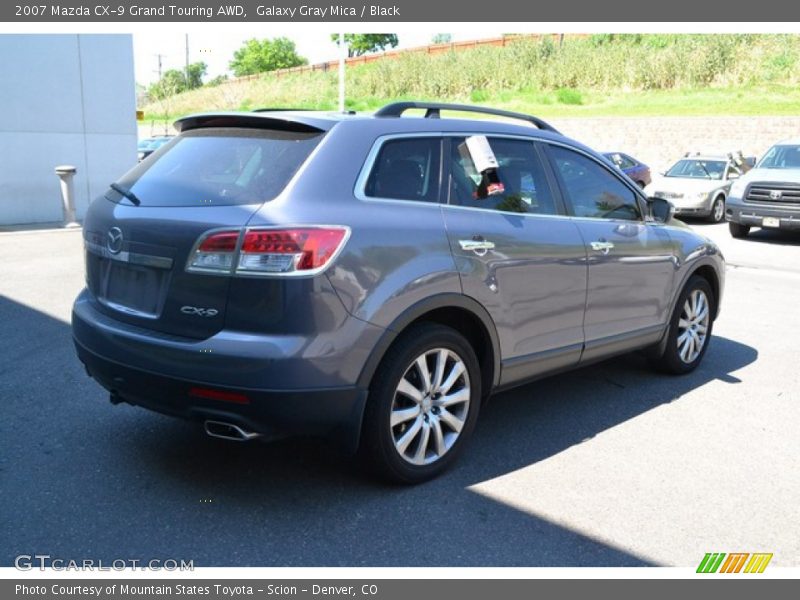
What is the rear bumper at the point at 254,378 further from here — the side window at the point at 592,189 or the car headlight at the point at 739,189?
the car headlight at the point at 739,189

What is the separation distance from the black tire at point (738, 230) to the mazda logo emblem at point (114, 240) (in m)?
13.7

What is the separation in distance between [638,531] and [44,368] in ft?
13.2

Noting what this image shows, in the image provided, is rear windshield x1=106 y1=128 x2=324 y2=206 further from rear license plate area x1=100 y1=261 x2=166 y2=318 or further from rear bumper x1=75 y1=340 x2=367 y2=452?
rear bumper x1=75 y1=340 x2=367 y2=452

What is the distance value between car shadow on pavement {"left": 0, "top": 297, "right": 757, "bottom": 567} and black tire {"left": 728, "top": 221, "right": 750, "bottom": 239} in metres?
11.1

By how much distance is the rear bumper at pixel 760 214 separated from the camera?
13.7 meters

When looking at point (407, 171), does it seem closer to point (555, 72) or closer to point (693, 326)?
point (693, 326)

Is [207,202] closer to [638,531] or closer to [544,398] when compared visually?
[638,531]

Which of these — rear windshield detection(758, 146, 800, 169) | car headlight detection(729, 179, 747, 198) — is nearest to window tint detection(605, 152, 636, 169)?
rear windshield detection(758, 146, 800, 169)

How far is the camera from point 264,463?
13.2 feet

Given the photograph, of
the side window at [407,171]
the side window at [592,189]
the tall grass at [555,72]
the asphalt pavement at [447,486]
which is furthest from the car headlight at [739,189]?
the tall grass at [555,72]

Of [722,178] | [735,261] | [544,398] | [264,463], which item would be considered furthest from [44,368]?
[722,178]

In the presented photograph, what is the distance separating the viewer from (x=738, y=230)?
49.2 feet

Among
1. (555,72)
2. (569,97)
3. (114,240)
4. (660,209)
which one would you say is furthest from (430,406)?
(555,72)

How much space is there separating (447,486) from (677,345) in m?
2.63
